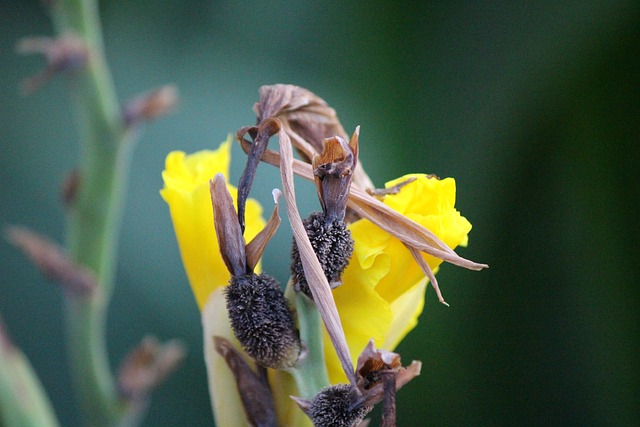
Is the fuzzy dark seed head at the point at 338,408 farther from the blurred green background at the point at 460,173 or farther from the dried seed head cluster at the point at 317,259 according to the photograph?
the blurred green background at the point at 460,173

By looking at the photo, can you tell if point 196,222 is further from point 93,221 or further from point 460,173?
point 460,173

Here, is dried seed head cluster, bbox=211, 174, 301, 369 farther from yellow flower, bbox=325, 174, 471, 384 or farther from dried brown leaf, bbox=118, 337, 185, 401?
dried brown leaf, bbox=118, 337, 185, 401

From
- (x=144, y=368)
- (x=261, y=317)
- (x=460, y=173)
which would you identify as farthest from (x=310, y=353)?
(x=460, y=173)

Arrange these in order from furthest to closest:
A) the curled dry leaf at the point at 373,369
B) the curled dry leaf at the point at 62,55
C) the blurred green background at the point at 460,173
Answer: the blurred green background at the point at 460,173, the curled dry leaf at the point at 62,55, the curled dry leaf at the point at 373,369

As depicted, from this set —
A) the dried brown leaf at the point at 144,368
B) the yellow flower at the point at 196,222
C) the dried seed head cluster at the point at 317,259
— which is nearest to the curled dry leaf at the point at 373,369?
the dried seed head cluster at the point at 317,259

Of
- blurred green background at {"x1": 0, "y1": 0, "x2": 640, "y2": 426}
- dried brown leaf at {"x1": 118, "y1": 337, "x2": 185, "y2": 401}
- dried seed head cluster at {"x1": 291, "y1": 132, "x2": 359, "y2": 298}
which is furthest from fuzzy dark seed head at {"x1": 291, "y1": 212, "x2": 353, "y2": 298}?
blurred green background at {"x1": 0, "y1": 0, "x2": 640, "y2": 426}

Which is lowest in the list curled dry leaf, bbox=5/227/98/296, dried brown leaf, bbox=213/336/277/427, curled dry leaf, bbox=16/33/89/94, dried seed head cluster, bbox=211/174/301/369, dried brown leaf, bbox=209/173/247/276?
dried brown leaf, bbox=213/336/277/427
